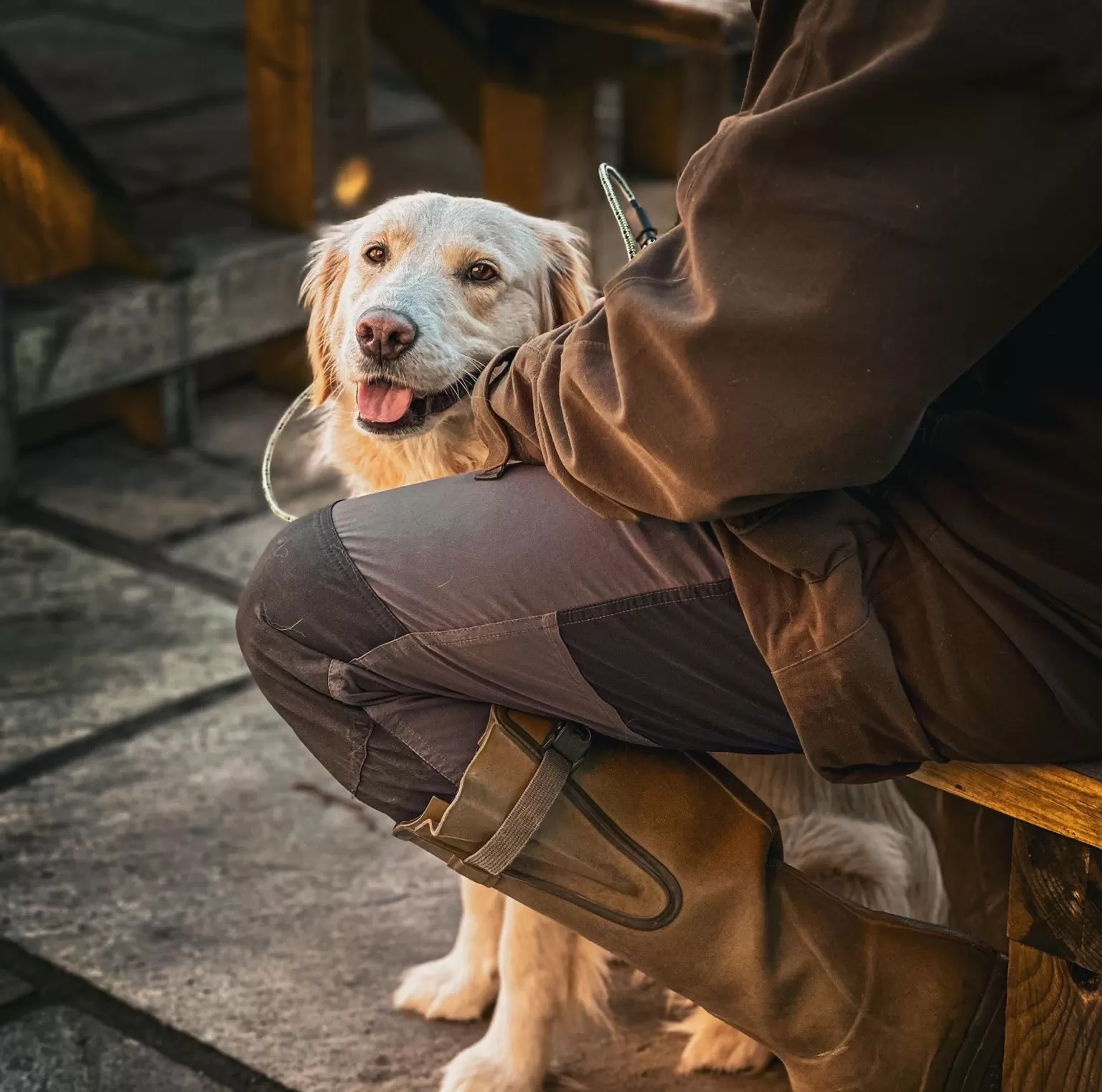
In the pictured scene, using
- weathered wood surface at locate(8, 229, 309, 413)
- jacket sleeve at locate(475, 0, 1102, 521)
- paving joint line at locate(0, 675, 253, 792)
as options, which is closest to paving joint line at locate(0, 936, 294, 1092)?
paving joint line at locate(0, 675, 253, 792)

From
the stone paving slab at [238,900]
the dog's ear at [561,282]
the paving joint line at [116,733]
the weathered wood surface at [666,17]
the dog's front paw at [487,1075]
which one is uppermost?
the dog's ear at [561,282]

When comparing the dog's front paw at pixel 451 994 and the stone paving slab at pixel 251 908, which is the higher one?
the dog's front paw at pixel 451 994

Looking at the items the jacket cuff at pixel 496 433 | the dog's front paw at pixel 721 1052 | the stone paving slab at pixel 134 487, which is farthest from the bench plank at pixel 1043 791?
the stone paving slab at pixel 134 487

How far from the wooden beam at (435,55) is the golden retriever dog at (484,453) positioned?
245 centimetres

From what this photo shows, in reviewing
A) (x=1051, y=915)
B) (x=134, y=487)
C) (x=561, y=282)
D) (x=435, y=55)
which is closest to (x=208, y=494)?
(x=134, y=487)

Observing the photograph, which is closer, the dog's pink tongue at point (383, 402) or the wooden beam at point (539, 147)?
the dog's pink tongue at point (383, 402)

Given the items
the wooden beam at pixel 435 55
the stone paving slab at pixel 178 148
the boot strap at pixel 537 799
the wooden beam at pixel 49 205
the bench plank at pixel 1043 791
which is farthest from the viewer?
the stone paving slab at pixel 178 148

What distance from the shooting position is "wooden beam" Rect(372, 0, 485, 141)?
491 cm

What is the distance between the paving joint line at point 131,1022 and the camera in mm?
2297

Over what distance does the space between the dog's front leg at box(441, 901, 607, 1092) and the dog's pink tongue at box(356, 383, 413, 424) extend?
72 centimetres

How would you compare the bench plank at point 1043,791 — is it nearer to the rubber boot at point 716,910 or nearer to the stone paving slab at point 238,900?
the rubber boot at point 716,910

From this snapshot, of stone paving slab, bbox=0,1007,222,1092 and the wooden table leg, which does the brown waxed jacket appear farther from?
stone paving slab, bbox=0,1007,222,1092

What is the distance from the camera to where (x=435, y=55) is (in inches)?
197

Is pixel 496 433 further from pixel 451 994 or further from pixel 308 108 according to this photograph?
pixel 308 108
